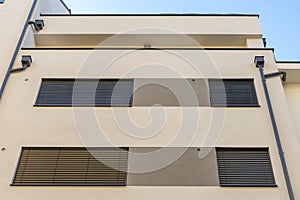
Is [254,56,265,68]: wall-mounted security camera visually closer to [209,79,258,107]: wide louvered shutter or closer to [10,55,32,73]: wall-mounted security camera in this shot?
[209,79,258,107]: wide louvered shutter

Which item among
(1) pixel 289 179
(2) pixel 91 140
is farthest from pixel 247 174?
(2) pixel 91 140

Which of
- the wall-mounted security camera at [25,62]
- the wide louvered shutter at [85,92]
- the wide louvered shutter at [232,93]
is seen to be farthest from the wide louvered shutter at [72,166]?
the wide louvered shutter at [232,93]

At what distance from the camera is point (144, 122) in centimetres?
996

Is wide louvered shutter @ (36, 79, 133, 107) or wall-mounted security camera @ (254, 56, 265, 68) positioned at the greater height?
wall-mounted security camera @ (254, 56, 265, 68)

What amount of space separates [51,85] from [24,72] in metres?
1.02

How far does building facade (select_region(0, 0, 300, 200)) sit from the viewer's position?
8734mm

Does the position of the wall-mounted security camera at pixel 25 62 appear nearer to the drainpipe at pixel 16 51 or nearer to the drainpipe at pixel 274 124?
the drainpipe at pixel 16 51

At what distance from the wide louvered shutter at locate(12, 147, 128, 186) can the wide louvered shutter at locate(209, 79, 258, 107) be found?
331cm

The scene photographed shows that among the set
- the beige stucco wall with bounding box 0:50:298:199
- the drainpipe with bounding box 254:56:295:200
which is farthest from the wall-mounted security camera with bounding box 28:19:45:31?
the drainpipe with bounding box 254:56:295:200

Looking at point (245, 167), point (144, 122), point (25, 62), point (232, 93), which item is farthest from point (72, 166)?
point (232, 93)

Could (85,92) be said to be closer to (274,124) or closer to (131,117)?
Answer: (131,117)

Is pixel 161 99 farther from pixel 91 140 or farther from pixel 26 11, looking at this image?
pixel 26 11

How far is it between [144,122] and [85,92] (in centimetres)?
222

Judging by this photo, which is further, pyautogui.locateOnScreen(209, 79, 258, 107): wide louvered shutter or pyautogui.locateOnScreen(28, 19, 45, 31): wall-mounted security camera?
pyautogui.locateOnScreen(28, 19, 45, 31): wall-mounted security camera
